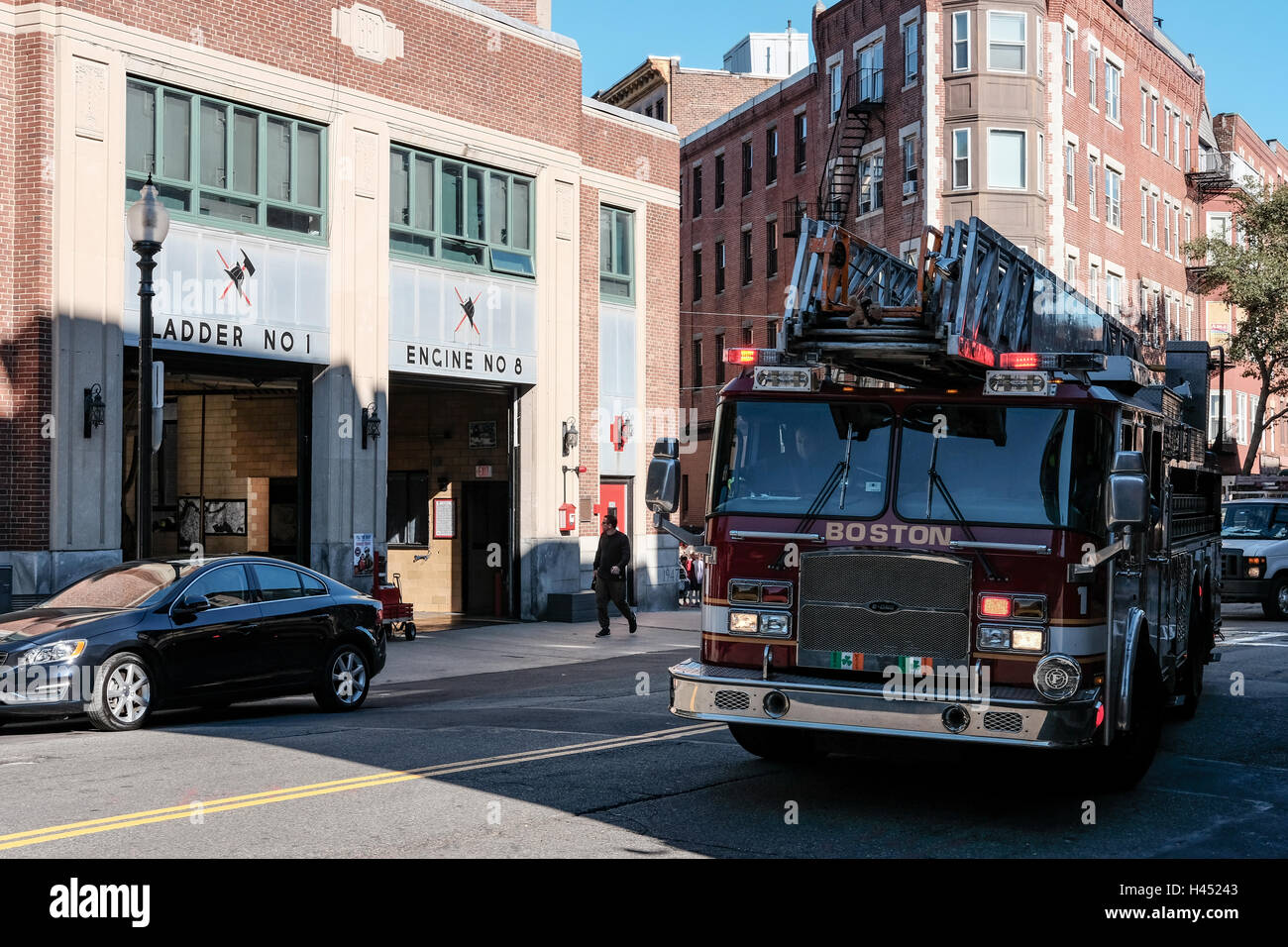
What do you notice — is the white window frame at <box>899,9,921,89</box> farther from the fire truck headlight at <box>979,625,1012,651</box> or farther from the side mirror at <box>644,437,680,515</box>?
the fire truck headlight at <box>979,625,1012,651</box>

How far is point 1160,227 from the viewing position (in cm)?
4825

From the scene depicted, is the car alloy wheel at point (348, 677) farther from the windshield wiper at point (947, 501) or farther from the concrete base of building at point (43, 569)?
the windshield wiper at point (947, 501)

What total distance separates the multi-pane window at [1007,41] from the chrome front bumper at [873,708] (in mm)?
34151

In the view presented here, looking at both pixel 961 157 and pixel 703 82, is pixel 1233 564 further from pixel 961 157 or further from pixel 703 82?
pixel 703 82

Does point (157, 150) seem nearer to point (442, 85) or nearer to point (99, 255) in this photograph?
point (99, 255)

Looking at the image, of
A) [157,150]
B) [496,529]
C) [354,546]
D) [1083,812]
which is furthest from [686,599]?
[1083,812]

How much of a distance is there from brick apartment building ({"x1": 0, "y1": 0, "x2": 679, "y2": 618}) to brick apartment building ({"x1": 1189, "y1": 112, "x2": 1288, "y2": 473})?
96.5 ft

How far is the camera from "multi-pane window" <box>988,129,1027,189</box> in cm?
3844

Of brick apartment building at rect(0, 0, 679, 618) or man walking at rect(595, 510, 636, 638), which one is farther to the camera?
man walking at rect(595, 510, 636, 638)

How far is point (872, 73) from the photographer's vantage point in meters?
41.8

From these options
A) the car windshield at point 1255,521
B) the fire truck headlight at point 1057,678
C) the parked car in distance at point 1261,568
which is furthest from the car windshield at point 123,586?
the car windshield at point 1255,521

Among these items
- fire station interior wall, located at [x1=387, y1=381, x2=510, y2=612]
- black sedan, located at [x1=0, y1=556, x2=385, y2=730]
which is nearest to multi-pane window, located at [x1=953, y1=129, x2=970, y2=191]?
fire station interior wall, located at [x1=387, y1=381, x2=510, y2=612]

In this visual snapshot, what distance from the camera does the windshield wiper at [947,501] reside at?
25.2ft
